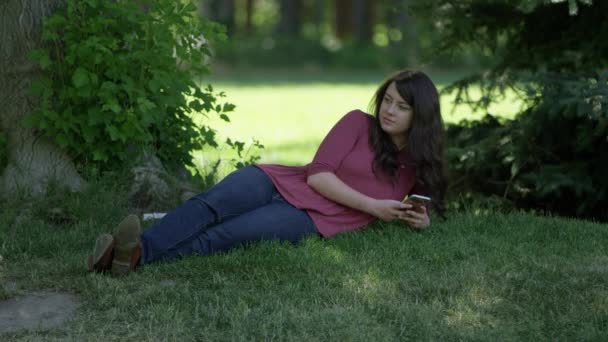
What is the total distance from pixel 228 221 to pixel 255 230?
15 cm

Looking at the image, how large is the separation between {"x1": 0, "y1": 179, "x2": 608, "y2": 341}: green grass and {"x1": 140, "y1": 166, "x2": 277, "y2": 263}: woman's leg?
107 millimetres

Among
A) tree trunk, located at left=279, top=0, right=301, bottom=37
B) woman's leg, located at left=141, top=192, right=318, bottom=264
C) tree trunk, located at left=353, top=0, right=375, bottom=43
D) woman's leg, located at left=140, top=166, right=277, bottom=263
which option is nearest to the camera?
woman's leg, located at left=140, top=166, right=277, bottom=263

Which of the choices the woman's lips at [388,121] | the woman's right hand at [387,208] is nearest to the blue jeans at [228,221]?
the woman's right hand at [387,208]

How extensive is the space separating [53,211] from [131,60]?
3.40ft

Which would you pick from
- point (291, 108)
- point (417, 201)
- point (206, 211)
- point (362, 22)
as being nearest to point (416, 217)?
point (417, 201)

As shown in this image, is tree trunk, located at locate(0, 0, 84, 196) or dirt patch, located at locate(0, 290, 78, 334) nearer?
dirt patch, located at locate(0, 290, 78, 334)

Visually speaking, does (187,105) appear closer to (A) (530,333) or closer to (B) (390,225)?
(B) (390,225)

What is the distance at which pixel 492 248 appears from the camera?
4625 mm

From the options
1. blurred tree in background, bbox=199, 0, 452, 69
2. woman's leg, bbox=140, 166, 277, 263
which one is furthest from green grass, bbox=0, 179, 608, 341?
blurred tree in background, bbox=199, 0, 452, 69

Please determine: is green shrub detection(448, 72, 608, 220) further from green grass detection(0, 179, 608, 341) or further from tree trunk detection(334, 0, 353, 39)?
tree trunk detection(334, 0, 353, 39)

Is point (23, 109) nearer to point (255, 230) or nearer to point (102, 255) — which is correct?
point (102, 255)

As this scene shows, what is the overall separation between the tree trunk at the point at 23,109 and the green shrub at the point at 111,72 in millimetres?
119

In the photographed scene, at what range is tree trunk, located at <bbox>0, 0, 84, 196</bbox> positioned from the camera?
5332mm

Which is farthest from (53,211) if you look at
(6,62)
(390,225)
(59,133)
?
(390,225)
